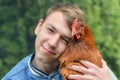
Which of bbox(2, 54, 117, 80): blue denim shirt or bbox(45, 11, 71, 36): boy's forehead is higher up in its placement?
bbox(45, 11, 71, 36): boy's forehead

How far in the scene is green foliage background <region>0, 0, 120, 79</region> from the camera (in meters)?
7.64

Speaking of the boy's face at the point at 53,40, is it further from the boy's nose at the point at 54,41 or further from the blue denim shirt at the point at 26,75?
the blue denim shirt at the point at 26,75

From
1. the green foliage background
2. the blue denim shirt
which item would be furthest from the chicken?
the green foliage background

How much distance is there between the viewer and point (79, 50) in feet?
10.2

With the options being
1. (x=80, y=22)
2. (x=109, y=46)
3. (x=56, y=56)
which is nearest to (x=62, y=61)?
(x=56, y=56)

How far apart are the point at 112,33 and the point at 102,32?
0.17m

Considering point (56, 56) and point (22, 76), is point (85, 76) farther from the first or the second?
point (22, 76)

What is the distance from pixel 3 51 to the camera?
8.00 m

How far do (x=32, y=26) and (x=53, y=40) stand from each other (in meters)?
4.94

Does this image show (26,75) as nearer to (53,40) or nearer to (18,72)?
(18,72)

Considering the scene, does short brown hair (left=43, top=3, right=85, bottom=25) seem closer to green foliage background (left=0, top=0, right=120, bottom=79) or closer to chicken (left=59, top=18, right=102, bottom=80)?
chicken (left=59, top=18, right=102, bottom=80)

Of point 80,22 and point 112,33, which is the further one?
point 112,33

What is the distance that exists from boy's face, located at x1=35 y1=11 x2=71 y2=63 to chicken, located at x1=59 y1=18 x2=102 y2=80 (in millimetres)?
44

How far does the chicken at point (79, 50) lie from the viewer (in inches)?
120
